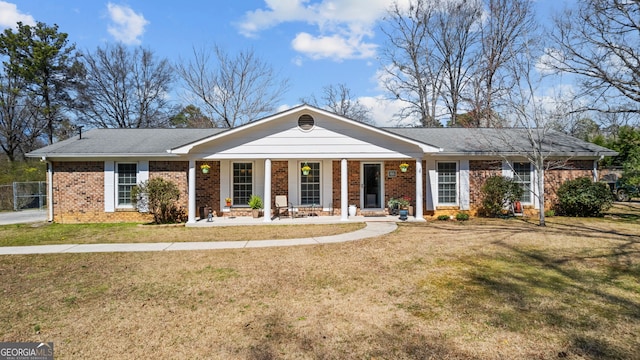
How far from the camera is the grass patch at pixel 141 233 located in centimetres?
934

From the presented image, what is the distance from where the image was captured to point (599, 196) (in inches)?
505

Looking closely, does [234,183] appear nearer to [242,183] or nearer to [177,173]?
[242,183]

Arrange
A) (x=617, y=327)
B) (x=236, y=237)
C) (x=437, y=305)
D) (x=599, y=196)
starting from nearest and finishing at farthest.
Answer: (x=617, y=327) → (x=437, y=305) → (x=236, y=237) → (x=599, y=196)

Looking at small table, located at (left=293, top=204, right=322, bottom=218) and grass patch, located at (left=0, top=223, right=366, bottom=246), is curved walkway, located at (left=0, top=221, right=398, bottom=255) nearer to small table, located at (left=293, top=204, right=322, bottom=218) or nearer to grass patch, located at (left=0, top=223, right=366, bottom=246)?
grass patch, located at (left=0, top=223, right=366, bottom=246)

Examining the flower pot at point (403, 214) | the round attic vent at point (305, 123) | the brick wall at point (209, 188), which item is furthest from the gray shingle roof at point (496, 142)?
the brick wall at point (209, 188)

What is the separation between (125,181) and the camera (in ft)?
42.7

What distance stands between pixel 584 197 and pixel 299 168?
37.2 feet

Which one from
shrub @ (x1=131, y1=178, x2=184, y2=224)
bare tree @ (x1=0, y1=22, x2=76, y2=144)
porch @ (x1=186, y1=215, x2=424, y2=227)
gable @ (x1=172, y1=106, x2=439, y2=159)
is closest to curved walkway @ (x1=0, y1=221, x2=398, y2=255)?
porch @ (x1=186, y1=215, x2=424, y2=227)

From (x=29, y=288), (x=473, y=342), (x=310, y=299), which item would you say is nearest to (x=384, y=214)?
(x=310, y=299)

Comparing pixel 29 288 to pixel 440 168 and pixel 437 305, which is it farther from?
pixel 440 168

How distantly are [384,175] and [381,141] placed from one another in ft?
6.61

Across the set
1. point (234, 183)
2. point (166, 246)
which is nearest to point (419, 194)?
point (234, 183)

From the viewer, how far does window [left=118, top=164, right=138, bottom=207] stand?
13.0 metres

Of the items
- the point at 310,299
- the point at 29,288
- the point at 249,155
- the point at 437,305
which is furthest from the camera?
the point at 249,155
